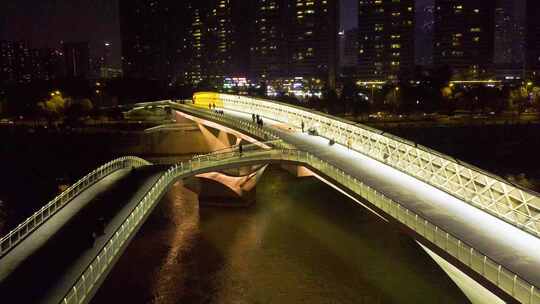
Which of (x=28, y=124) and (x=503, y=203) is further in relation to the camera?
(x=28, y=124)

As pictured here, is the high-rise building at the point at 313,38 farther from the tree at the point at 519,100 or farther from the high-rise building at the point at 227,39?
the tree at the point at 519,100

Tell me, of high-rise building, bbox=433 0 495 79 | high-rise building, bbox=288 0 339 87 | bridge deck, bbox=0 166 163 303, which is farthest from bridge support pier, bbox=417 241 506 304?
high-rise building, bbox=433 0 495 79

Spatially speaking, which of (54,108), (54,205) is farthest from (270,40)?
(54,205)

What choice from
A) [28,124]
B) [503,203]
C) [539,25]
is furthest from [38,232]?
[539,25]

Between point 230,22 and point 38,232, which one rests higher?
point 230,22

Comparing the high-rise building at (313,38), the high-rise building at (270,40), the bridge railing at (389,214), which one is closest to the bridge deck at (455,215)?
the bridge railing at (389,214)

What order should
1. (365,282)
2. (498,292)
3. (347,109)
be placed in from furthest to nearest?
(347,109)
(365,282)
(498,292)

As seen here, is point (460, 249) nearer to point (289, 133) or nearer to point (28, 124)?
point (289, 133)
